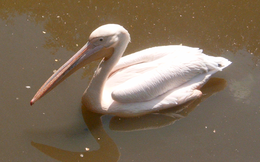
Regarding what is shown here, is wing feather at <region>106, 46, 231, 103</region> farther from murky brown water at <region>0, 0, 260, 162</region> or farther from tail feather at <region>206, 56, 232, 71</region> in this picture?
murky brown water at <region>0, 0, 260, 162</region>

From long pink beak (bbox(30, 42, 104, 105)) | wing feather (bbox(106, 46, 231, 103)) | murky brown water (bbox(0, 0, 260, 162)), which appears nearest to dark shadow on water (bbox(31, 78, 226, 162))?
murky brown water (bbox(0, 0, 260, 162))

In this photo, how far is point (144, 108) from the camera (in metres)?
3.75

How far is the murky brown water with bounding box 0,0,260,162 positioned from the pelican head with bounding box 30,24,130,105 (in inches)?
17.0

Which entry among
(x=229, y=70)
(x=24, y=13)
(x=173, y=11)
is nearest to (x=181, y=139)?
(x=229, y=70)

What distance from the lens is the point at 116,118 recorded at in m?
3.86

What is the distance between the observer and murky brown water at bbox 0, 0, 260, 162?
3584 mm

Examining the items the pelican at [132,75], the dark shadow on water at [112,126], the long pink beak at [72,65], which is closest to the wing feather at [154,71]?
the pelican at [132,75]

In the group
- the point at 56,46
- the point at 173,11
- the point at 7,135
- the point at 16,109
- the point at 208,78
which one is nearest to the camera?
the point at 7,135

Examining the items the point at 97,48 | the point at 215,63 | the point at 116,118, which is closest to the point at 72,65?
the point at 97,48

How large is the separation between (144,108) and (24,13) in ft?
8.35

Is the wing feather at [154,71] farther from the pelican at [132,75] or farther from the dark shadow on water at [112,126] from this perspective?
the dark shadow on water at [112,126]

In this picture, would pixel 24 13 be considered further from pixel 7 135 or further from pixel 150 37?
pixel 7 135

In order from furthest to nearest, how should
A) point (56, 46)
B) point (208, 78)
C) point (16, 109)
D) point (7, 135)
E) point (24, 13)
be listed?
1. point (24, 13)
2. point (56, 46)
3. point (208, 78)
4. point (16, 109)
5. point (7, 135)

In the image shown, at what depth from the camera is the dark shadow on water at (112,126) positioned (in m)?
3.46
